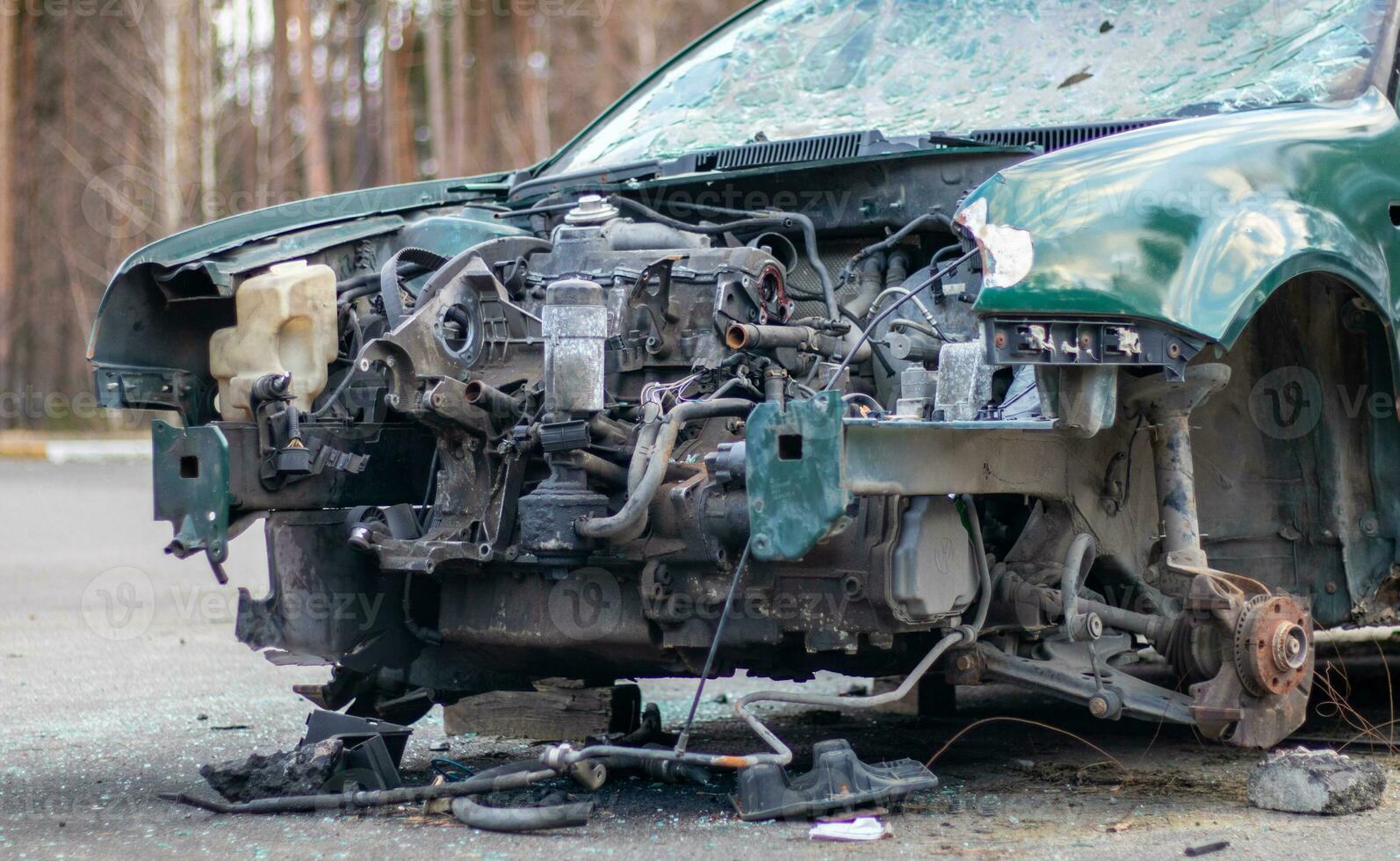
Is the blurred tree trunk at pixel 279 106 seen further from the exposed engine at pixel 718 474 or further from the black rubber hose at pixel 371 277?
the exposed engine at pixel 718 474

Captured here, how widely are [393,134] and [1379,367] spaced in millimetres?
22990

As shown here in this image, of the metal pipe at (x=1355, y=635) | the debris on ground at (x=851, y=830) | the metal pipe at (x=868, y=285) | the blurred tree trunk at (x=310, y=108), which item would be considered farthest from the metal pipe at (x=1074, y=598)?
the blurred tree trunk at (x=310, y=108)

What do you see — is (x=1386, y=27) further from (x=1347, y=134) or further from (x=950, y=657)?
(x=950, y=657)

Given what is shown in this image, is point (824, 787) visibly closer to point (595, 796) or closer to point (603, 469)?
point (595, 796)

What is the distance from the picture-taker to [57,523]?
12.6m

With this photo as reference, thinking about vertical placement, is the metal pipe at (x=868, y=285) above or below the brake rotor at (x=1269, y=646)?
above

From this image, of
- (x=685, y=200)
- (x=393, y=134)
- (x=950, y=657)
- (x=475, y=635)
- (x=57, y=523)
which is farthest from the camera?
(x=393, y=134)

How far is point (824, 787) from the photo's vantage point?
3.67 meters

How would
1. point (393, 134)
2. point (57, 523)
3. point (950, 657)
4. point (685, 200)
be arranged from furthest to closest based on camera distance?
point (393, 134)
point (57, 523)
point (685, 200)
point (950, 657)

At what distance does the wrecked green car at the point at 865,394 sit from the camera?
3490 millimetres

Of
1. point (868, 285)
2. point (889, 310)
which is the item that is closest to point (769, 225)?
point (868, 285)

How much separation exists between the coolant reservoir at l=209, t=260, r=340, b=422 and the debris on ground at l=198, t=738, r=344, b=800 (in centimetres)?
83

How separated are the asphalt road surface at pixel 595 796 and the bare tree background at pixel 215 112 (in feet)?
54.0

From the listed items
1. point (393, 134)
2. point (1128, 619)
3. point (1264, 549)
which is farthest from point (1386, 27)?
point (393, 134)
